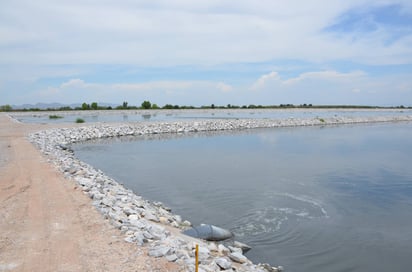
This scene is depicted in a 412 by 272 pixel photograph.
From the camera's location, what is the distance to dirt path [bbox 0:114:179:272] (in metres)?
5.43

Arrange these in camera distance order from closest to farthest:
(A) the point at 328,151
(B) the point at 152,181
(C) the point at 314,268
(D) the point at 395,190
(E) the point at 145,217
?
(C) the point at 314,268 < (E) the point at 145,217 < (D) the point at 395,190 < (B) the point at 152,181 < (A) the point at 328,151

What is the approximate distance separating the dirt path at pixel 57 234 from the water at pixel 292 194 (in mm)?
2889

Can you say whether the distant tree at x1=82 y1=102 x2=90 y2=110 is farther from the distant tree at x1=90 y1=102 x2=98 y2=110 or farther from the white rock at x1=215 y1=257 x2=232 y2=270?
the white rock at x1=215 y1=257 x2=232 y2=270

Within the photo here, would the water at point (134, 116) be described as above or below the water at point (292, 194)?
above

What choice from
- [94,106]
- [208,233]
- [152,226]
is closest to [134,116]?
[94,106]

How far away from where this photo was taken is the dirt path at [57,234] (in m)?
5.43

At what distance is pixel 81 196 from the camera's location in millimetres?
9109

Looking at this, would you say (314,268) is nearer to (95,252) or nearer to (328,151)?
(95,252)

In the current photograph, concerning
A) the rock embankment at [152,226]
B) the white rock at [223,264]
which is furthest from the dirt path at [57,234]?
the white rock at [223,264]

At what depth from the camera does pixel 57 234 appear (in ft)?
21.4

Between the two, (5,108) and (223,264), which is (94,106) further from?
(223,264)

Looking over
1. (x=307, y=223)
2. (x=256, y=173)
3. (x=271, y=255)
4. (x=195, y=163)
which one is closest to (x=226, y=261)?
(x=271, y=255)

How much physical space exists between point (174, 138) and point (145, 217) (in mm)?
21645

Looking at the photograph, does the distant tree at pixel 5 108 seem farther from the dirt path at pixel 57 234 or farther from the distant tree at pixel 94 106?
Result: the dirt path at pixel 57 234
